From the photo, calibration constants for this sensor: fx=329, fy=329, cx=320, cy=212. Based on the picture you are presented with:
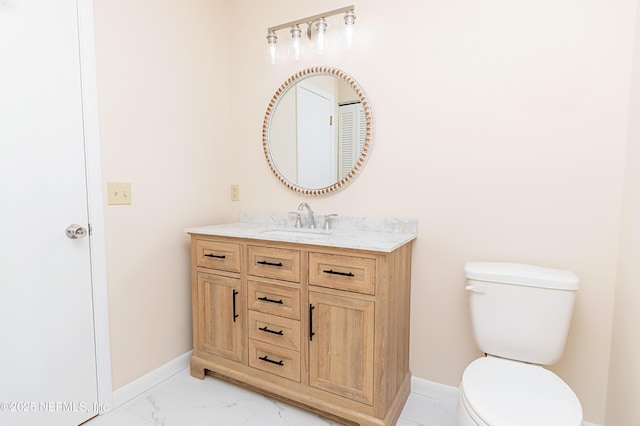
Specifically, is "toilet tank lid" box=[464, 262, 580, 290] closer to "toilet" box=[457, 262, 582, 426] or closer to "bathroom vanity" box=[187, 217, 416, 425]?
"toilet" box=[457, 262, 582, 426]

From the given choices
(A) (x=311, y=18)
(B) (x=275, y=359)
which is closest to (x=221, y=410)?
(B) (x=275, y=359)

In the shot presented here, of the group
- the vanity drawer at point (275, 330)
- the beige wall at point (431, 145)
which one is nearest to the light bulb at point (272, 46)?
the beige wall at point (431, 145)

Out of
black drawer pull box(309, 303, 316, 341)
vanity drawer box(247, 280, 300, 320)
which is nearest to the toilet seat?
black drawer pull box(309, 303, 316, 341)

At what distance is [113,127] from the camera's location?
164 centimetres

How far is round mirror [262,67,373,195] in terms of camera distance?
187 cm

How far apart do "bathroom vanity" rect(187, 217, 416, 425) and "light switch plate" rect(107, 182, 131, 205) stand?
0.39m

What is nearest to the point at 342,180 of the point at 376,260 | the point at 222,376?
the point at 376,260

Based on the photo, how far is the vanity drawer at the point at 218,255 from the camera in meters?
1.76

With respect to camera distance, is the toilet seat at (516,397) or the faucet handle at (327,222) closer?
the toilet seat at (516,397)

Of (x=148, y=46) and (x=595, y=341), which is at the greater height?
(x=148, y=46)

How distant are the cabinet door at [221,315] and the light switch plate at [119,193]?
0.56 meters

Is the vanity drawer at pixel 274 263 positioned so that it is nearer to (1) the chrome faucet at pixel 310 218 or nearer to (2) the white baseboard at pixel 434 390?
(1) the chrome faucet at pixel 310 218

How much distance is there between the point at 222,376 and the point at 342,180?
134 cm

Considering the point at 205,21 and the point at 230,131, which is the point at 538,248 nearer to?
the point at 230,131
